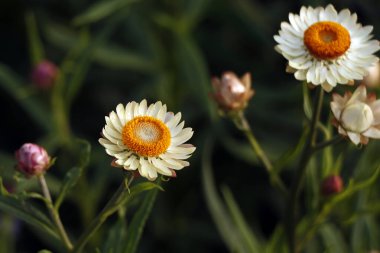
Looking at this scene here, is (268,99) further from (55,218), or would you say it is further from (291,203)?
(55,218)

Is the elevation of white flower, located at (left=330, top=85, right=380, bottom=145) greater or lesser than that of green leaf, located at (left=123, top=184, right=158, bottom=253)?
greater

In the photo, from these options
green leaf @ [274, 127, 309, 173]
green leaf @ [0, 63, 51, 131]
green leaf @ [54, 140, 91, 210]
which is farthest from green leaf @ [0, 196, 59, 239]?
green leaf @ [0, 63, 51, 131]

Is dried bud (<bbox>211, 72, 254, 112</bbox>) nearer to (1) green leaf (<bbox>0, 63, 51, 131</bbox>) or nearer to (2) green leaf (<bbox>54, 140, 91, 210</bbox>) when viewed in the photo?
(2) green leaf (<bbox>54, 140, 91, 210</bbox>)

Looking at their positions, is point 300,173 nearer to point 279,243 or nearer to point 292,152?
point 292,152

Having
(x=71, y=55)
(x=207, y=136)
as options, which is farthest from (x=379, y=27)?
(x=71, y=55)

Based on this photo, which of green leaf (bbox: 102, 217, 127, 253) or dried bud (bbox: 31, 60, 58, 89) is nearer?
green leaf (bbox: 102, 217, 127, 253)
